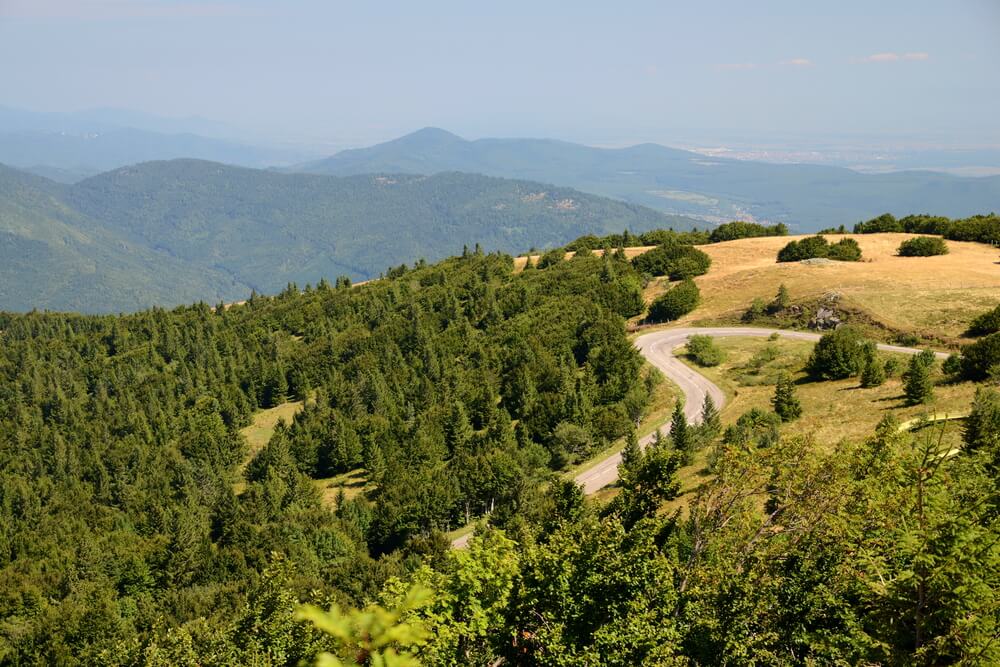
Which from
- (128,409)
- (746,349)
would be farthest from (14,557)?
(746,349)

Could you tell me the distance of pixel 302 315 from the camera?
136375 millimetres

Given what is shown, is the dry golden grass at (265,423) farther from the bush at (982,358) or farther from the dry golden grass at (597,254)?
the bush at (982,358)

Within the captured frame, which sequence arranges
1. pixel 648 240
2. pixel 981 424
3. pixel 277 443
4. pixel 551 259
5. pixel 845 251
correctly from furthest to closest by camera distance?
pixel 648 240 → pixel 551 259 → pixel 845 251 → pixel 277 443 → pixel 981 424

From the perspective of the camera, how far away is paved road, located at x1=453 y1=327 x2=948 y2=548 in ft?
184

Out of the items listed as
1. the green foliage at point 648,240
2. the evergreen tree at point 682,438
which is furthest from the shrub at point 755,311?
the green foliage at point 648,240

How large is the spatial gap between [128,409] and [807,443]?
115536mm

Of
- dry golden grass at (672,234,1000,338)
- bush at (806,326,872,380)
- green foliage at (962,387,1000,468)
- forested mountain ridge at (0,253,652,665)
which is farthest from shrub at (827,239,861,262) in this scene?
green foliage at (962,387,1000,468)

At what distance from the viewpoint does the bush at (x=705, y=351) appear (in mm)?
71062

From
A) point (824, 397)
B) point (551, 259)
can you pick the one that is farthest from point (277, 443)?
point (551, 259)

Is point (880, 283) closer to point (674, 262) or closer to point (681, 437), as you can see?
point (674, 262)

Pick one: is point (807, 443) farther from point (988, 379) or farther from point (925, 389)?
point (988, 379)

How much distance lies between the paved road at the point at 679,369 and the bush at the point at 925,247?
91.8ft

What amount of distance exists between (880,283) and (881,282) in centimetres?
40

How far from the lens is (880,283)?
74562 mm
